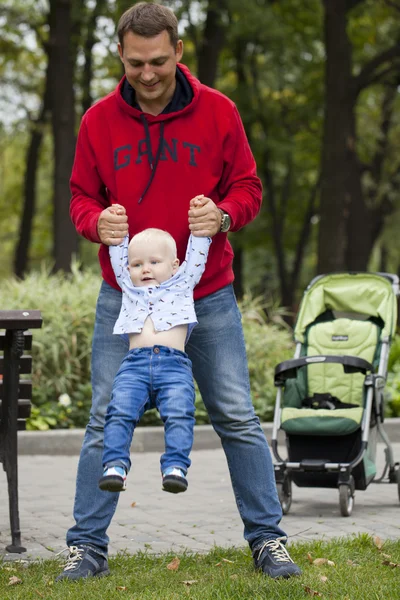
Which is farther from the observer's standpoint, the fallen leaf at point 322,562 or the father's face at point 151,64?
the fallen leaf at point 322,562

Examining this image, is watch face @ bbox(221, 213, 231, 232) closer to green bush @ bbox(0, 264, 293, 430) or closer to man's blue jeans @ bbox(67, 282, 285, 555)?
man's blue jeans @ bbox(67, 282, 285, 555)

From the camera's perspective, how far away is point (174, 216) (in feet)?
14.2

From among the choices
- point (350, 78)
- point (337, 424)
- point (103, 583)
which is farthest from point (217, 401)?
point (350, 78)

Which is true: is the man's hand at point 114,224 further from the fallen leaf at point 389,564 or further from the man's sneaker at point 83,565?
the fallen leaf at point 389,564

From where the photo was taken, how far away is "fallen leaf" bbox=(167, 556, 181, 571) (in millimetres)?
4591

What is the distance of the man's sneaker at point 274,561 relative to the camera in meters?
4.27

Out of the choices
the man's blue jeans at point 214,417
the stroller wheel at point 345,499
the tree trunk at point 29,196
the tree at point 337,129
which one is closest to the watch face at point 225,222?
the man's blue jeans at point 214,417

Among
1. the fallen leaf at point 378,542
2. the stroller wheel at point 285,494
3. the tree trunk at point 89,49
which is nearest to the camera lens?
the fallen leaf at point 378,542

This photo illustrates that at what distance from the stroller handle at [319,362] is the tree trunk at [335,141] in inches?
425

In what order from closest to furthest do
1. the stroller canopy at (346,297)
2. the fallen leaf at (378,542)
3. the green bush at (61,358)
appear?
the fallen leaf at (378,542)
the stroller canopy at (346,297)
the green bush at (61,358)

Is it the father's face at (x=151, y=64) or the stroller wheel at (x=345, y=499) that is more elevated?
the father's face at (x=151, y=64)

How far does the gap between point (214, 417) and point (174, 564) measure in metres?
0.69

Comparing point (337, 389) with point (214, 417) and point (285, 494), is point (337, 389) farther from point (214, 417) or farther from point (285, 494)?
point (214, 417)

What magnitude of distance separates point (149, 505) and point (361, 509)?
4.33 ft
